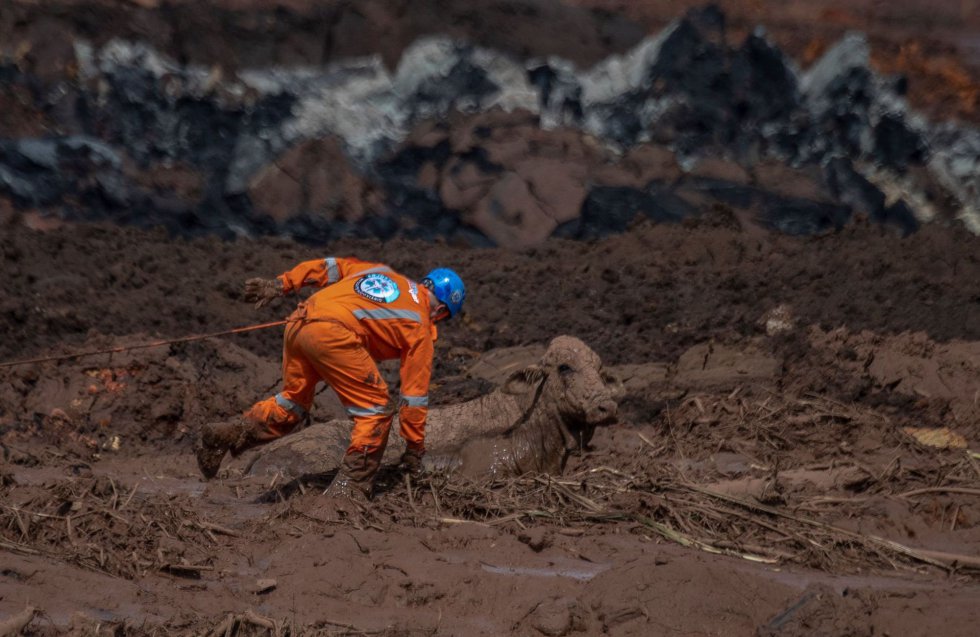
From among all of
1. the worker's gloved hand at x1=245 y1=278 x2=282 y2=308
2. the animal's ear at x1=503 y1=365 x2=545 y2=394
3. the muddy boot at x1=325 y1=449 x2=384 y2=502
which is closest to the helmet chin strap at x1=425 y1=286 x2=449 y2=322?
the animal's ear at x1=503 y1=365 x2=545 y2=394

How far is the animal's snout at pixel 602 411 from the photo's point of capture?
789cm

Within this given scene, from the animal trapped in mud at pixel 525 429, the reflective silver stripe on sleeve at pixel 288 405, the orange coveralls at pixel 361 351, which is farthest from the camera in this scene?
the animal trapped in mud at pixel 525 429

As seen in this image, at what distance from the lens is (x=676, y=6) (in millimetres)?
20578

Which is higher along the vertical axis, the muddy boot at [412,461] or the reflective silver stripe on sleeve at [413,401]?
the reflective silver stripe on sleeve at [413,401]

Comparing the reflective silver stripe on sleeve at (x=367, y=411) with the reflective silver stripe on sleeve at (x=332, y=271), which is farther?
the reflective silver stripe on sleeve at (x=332, y=271)

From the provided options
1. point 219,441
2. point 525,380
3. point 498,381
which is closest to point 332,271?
point 219,441

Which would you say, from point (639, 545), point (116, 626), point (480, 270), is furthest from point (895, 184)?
point (116, 626)

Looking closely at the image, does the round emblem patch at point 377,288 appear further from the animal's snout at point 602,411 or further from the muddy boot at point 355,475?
the animal's snout at point 602,411

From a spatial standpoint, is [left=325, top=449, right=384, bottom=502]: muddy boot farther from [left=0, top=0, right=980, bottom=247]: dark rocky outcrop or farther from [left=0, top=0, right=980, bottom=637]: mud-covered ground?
[left=0, top=0, right=980, bottom=247]: dark rocky outcrop

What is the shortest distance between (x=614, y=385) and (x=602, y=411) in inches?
15.7

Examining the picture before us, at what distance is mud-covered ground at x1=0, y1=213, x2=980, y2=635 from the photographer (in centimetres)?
543

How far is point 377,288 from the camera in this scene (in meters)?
7.39

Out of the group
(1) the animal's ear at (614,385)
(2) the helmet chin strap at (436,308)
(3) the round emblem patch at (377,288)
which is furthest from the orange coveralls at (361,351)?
(1) the animal's ear at (614,385)

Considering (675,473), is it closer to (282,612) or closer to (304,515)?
(304,515)
